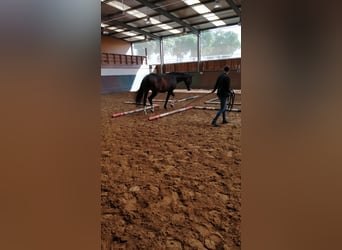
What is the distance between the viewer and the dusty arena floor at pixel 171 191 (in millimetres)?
1654

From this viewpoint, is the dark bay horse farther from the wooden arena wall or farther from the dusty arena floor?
the wooden arena wall

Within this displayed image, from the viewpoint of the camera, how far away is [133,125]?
206 inches

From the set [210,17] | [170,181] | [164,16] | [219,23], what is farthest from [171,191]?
[219,23]

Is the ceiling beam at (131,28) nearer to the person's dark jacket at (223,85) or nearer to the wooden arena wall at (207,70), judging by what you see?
the wooden arena wall at (207,70)

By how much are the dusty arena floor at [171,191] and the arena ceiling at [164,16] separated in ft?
30.0

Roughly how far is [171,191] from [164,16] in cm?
1300

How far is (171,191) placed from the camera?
7.39 feet

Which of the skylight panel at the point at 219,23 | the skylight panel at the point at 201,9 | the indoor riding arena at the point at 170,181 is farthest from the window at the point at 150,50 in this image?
the indoor riding arena at the point at 170,181

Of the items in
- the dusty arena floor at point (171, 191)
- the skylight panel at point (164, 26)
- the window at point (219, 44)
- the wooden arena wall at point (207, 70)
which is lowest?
the dusty arena floor at point (171, 191)

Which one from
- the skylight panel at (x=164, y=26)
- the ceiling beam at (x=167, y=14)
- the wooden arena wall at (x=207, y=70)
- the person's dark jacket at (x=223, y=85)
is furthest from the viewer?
the skylight panel at (x=164, y=26)

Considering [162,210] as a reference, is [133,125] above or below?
above
